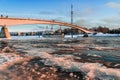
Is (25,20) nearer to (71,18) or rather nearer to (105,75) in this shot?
(71,18)

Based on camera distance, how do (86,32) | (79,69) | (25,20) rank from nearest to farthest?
(79,69) < (25,20) < (86,32)

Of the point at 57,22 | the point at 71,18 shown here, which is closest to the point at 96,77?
the point at 57,22

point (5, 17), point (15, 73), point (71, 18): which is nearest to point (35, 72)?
point (15, 73)

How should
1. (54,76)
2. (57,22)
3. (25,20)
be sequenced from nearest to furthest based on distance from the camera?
(54,76), (25,20), (57,22)

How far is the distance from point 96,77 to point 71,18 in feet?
447

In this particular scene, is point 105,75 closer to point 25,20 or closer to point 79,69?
point 79,69

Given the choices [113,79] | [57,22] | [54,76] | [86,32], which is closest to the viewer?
[113,79]

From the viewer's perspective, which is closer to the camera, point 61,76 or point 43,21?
point 61,76

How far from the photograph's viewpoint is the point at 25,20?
9012 centimetres

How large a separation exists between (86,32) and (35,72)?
4781 inches

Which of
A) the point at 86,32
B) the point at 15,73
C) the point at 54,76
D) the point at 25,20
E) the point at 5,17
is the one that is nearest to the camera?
the point at 54,76

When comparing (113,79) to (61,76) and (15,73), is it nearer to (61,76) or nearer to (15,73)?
(61,76)

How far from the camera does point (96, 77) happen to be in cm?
942

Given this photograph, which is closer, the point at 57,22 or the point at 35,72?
the point at 35,72
